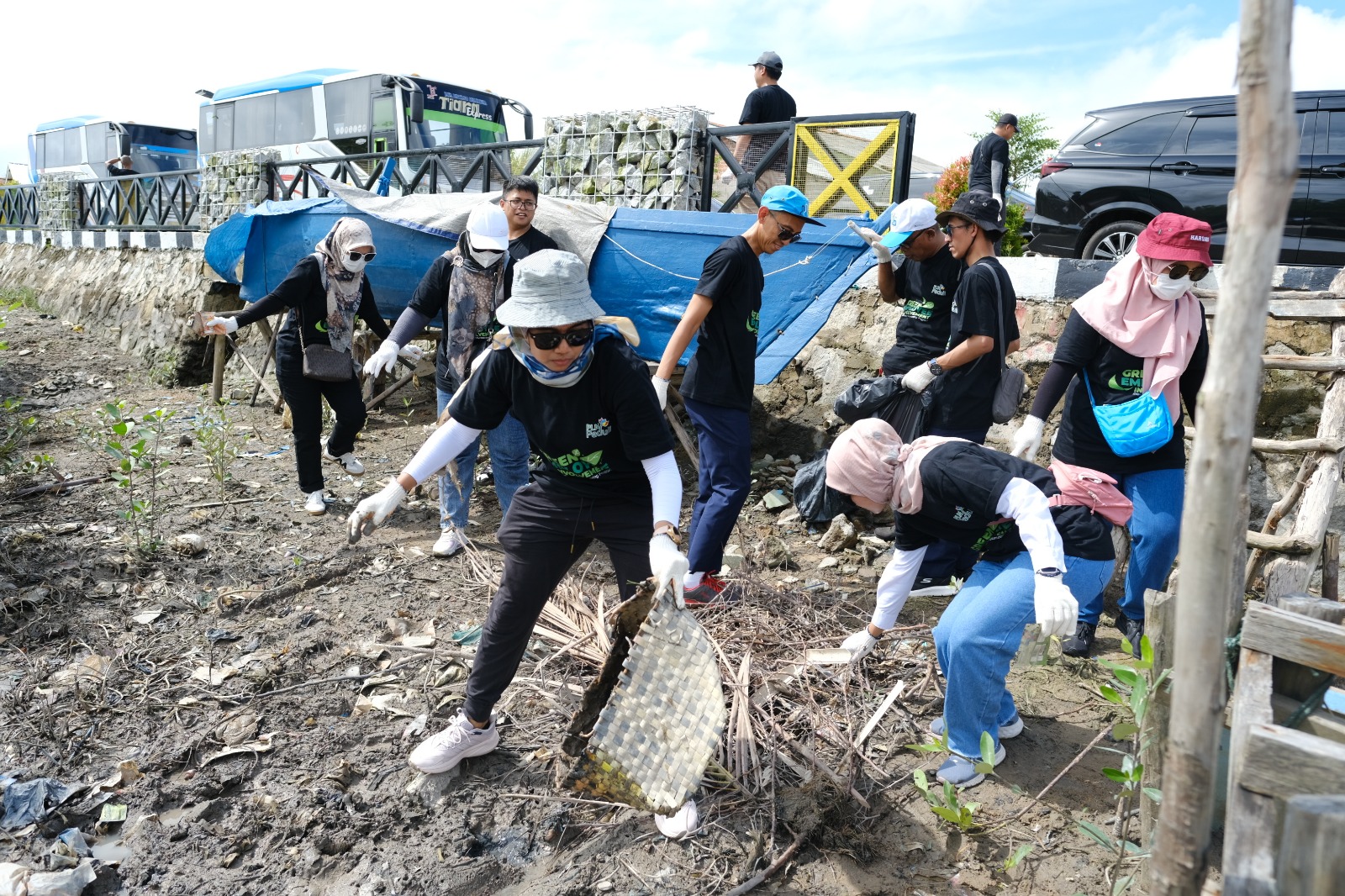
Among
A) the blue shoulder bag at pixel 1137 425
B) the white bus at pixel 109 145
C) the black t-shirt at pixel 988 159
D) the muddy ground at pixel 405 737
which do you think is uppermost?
the white bus at pixel 109 145

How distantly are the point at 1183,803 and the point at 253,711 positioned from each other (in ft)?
9.79

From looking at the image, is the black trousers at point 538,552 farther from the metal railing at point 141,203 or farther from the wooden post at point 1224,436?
the metal railing at point 141,203

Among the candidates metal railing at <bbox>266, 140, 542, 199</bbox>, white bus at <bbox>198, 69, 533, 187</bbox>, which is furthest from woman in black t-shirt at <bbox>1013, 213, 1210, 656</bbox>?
white bus at <bbox>198, 69, 533, 187</bbox>

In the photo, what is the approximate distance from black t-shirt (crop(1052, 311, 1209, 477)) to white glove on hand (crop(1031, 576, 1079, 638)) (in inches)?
48.8

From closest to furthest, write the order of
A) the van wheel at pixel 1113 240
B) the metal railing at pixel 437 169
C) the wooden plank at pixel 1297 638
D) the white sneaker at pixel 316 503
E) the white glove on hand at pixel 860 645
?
Answer: the wooden plank at pixel 1297 638
the white glove on hand at pixel 860 645
the white sneaker at pixel 316 503
the van wheel at pixel 1113 240
the metal railing at pixel 437 169

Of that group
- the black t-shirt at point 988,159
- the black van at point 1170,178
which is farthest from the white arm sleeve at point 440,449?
the black t-shirt at point 988,159

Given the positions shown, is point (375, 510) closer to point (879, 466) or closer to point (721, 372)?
point (879, 466)

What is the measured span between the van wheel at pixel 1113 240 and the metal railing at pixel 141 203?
1189 centimetres

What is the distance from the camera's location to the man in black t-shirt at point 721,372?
367cm

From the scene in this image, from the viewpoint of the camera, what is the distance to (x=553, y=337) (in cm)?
233

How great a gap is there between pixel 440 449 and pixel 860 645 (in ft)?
5.48

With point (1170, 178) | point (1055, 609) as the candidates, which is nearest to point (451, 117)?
point (1170, 178)

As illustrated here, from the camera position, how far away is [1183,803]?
1271 millimetres

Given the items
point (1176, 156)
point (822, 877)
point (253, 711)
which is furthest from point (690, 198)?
point (822, 877)
